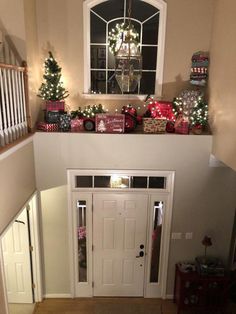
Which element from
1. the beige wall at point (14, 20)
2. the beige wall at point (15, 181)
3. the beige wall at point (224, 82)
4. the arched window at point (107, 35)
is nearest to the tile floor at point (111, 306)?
→ the beige wall at point (15, 181)

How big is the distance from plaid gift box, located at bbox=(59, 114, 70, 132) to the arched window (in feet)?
2.28

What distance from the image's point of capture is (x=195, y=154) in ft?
14.7

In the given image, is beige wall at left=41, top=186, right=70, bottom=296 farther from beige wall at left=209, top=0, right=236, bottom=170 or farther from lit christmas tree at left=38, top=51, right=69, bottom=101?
beige wall at left=209, top=0, right=236, bottom=170

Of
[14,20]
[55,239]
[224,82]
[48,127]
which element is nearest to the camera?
[224,82]

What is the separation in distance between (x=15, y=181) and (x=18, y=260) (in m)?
1.80

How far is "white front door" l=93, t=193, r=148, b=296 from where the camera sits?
476 cm

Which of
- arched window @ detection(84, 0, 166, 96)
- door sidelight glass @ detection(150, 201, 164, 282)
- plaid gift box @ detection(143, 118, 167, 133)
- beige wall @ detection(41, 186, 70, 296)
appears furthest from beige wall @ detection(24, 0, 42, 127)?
door sidelight glass @ detection(150, 201, 164, 282)

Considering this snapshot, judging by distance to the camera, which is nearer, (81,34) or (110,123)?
(110,123)

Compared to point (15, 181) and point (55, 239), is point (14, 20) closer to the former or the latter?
point (15, 181)

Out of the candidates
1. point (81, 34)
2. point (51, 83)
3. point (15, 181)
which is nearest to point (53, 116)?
point (51, 83)

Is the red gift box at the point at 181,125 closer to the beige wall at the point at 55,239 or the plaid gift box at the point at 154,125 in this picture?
the plaid gift box at the point at 154,125

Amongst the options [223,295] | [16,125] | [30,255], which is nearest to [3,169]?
[16,125]

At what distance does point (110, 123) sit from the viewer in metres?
4.38

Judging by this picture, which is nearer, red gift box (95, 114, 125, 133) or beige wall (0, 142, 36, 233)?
beige wall (0, 142, 36, 233)
